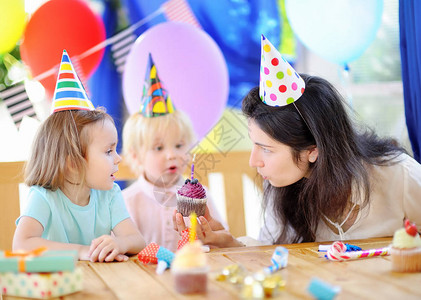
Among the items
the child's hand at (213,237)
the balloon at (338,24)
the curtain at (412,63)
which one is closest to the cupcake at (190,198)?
the child's hand at (213,237)

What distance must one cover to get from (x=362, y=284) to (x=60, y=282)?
2.04 ft

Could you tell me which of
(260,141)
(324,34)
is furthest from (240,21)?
(260,141)

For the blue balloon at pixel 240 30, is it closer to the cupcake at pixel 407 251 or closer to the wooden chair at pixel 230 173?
the wooden chair at pixel 230 173

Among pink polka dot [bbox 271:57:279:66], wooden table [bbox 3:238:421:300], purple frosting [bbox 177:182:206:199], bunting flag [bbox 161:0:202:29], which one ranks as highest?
bunting flag [bbox 161:0:202:29]

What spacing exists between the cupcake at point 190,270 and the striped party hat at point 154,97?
128 cm

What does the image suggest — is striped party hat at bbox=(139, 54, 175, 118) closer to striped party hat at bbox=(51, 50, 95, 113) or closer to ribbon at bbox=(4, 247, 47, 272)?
striped party hat at bbox=(51, 50, 95, 113)

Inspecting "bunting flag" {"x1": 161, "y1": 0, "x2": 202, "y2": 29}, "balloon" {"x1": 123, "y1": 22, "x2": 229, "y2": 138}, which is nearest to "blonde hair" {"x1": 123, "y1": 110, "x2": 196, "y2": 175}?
"balloon" {"x1": 123, "y1": 22, "x2": 229, "y2": 138}

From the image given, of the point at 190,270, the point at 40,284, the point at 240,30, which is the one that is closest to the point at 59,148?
the point at 40,284

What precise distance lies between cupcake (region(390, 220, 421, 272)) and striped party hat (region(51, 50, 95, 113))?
102cm

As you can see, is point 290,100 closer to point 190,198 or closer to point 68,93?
point 190,198

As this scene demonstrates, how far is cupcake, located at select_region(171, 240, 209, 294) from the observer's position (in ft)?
3.22

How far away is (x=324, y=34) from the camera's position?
2562mm

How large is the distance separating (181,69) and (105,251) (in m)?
1.35

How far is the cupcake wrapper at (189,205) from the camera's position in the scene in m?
1.53
